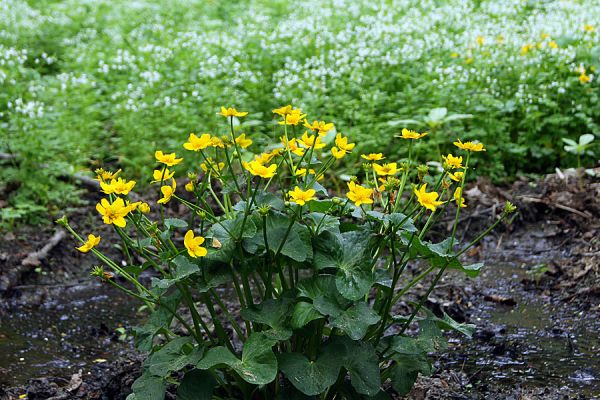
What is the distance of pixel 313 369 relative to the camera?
72.1 inches

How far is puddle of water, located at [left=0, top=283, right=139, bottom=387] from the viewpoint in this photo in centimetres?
299

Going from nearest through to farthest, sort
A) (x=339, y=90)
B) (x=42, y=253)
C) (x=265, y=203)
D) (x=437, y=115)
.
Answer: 1. (x=265, y=203)
2. (x=42, y=253)
3. (x=437, y=115)
4. (x=339, y=90)

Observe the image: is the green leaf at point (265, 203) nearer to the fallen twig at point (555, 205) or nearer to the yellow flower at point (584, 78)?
the fallen twig at point (555, 205)

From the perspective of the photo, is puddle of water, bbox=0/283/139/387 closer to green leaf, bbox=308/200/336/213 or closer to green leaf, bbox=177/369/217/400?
green leaf, bbox=177/369/217/400

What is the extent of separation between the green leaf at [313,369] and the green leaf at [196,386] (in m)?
0.22

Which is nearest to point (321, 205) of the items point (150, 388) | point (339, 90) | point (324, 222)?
point (324, 222)

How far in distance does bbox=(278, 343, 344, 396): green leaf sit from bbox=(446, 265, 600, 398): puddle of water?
3.23 ft

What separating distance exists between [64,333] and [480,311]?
2111mm

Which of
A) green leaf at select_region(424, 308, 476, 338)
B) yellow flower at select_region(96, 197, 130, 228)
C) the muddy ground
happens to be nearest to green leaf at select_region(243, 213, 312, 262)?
yellow flower at select_region(96, 197, 130, 228)

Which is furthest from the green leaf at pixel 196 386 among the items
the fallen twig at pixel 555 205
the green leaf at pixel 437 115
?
the green leaf at pixel 437 115

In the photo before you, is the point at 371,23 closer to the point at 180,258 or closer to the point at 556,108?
the point at 556,108

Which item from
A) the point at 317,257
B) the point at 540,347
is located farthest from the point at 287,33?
the point at 317,257

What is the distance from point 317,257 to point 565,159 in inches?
147

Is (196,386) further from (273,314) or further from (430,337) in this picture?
(430,337)
